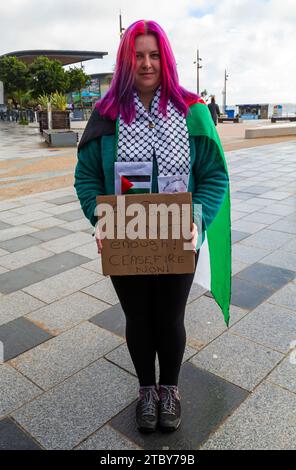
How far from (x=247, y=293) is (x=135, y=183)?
2080 millimetres

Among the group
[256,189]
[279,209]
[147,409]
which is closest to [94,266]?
[147,409]

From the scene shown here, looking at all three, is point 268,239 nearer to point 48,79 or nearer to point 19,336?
point 19,336

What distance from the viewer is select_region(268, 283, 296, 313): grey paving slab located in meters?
3.29

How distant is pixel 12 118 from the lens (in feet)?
142

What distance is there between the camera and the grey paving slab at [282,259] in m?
4.07

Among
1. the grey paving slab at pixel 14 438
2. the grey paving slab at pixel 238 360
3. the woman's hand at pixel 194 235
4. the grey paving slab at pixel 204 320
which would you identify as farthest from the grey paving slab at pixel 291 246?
the grey paving slab at pixel 14 438

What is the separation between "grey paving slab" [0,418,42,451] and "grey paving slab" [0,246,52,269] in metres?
2.28

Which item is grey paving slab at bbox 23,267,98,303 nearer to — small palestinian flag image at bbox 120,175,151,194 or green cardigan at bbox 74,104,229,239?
green cardigan at bbox 74,104,229,239

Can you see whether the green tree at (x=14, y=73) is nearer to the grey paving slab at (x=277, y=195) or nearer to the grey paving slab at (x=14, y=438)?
the grey paving slab at (x=277, y=195)

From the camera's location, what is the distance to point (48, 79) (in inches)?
1260

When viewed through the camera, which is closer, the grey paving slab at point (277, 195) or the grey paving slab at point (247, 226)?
the grey paving slab at point (247, 226)

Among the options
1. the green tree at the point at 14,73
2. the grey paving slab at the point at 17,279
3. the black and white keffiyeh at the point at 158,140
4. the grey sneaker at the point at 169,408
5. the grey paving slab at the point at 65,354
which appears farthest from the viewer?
the green tree at the point at 14,73

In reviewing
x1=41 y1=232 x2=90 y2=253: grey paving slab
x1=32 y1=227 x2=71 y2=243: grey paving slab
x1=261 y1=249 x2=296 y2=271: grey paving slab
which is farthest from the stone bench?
x1=261 y1=249 x2=296 y2=271: grey paving slab

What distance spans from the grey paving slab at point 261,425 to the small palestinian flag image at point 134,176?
1226 mm
